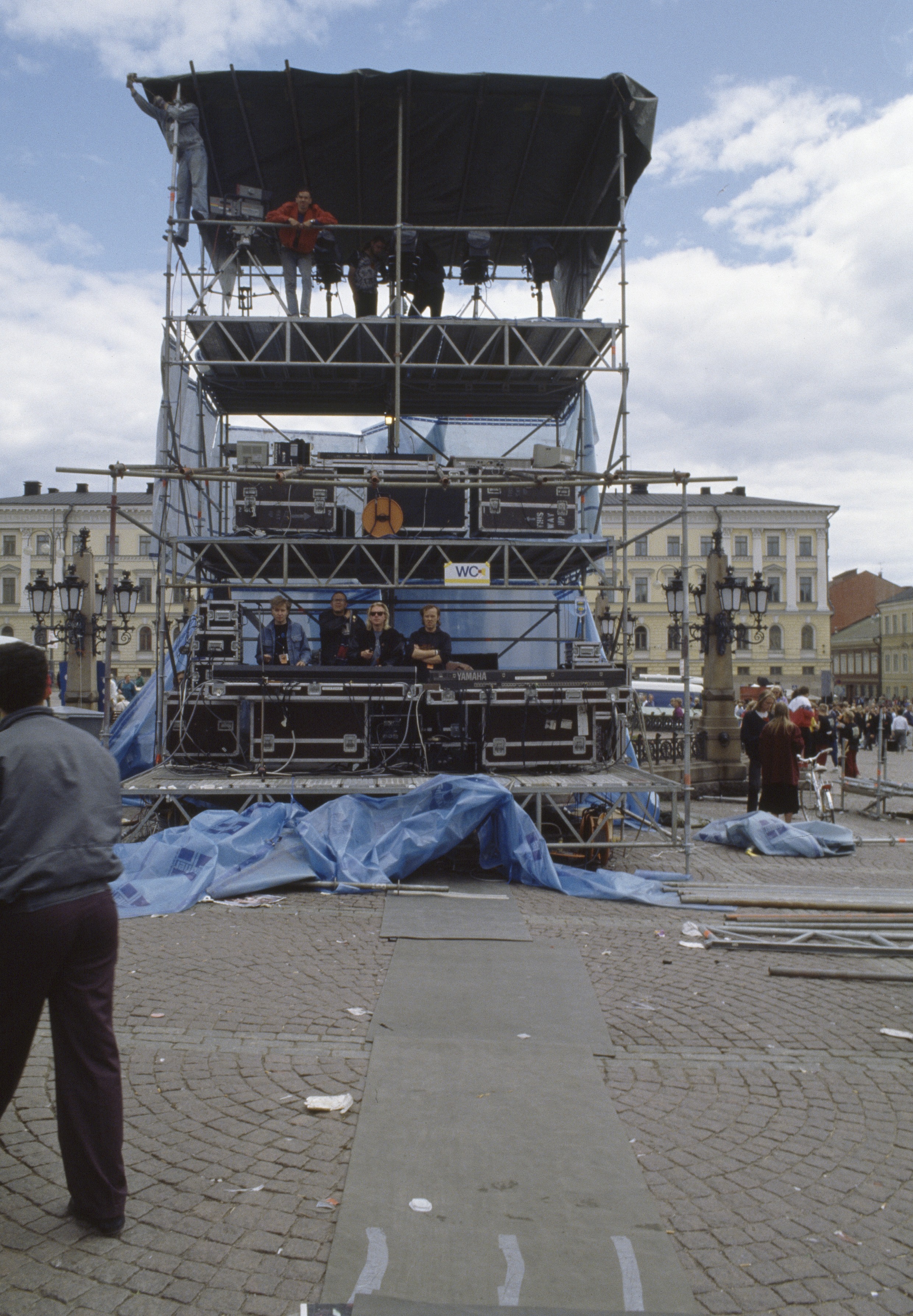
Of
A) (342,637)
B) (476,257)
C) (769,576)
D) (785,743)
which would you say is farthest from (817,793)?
(769,576)

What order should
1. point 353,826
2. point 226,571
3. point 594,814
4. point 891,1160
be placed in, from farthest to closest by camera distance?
point 226,571
point 594,814
point 353,826
point 891,1160

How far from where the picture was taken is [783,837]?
1131 centimetres

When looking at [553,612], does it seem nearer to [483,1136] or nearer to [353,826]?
[353,826]

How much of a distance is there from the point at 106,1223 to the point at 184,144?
14.3m

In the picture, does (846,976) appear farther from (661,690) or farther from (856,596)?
(856,596)

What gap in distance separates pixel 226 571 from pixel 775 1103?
1223 cm

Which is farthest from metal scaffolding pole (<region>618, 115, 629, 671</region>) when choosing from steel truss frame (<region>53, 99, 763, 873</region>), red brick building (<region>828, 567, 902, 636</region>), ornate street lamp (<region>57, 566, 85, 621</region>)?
red brick building (<region>828, 567, 902, 636</region>)

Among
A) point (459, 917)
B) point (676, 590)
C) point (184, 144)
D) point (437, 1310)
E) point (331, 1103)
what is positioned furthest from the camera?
point (676, 590)

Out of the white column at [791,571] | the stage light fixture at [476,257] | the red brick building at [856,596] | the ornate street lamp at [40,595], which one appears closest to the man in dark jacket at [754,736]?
the stage light fixture at [476,257]

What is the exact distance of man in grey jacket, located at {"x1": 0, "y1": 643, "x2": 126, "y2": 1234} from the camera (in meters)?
2.91

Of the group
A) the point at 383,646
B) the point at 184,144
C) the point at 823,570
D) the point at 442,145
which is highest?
the point at 823,570

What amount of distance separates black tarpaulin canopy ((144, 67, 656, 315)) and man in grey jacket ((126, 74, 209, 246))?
0.22 m

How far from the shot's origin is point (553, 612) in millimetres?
14906

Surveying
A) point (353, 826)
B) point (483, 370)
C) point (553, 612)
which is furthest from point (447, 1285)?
point (483, 370)
